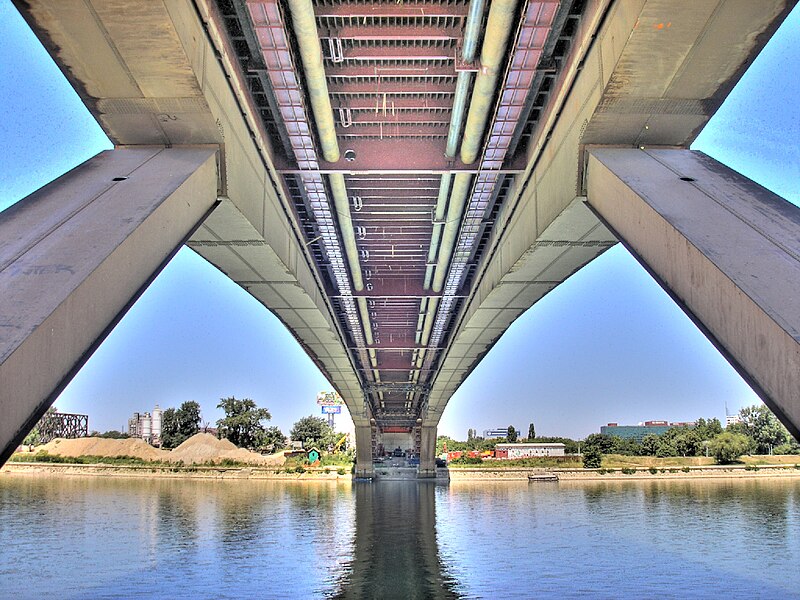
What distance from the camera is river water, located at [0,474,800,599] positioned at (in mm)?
16734

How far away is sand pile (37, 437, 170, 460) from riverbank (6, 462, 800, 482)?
13.8 ft

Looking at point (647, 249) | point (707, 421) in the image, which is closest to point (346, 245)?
point (647, 249)

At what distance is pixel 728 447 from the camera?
88875 mm

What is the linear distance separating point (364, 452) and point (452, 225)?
60.9 m

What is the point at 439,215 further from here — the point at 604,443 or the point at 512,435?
the point at 512,435

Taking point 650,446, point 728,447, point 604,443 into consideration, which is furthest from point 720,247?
point 604,443

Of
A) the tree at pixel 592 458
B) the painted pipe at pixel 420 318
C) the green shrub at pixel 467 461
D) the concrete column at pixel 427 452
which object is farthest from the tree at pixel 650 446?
the painted pipe at pixel 420 318

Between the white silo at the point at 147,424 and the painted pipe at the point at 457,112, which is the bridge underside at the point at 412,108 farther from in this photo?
the white silo at the point at 147,424

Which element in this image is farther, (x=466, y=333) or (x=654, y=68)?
(x=466, y=333)

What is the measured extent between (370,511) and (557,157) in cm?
2859

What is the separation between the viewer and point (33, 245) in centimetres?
869

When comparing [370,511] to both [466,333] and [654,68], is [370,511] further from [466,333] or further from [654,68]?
[654,68]

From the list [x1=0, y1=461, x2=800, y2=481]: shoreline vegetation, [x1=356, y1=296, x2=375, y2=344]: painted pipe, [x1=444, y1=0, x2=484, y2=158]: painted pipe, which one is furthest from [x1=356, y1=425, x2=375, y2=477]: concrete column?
[x1=444, y1=0, x2=484, y2=158]: painted pipe

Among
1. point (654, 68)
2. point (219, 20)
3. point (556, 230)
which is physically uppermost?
point (219, 20)
